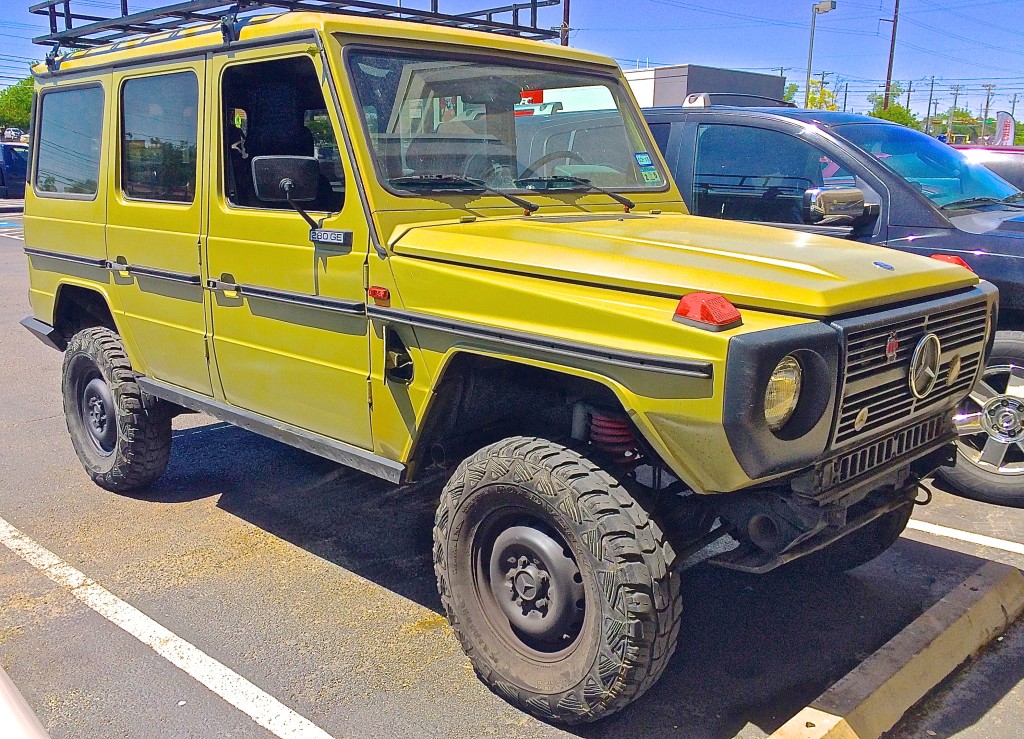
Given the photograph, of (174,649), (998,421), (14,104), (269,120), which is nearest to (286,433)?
(174,649)

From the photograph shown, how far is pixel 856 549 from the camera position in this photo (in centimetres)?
405

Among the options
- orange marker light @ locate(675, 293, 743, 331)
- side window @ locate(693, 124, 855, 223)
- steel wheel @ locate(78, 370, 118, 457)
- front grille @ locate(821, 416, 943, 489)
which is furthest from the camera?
side window @ locate(693, 124, 855, 223)

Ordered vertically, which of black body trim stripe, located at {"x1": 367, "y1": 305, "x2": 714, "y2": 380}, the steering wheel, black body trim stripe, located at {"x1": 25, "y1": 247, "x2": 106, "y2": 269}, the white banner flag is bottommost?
black body trim stripe, located at {"x1": 25, "y1": 247, "x2": 106, "y2": 269}

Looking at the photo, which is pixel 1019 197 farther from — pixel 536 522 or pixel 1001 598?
pixel 536 522

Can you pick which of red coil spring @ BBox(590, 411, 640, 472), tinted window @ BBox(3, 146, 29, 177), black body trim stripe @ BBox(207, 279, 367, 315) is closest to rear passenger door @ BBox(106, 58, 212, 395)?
black body trim stripe @ BBox(207, 279, 367, 315)

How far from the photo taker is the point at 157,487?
17.4 ft

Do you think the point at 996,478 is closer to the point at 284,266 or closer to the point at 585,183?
the point at 585,183

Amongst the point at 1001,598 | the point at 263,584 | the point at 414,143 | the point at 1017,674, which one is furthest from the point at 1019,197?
the point at 263,584

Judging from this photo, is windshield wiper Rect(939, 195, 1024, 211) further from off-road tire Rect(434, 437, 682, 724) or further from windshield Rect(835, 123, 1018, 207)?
off-road tire Rect(434, 437, 682, 724)

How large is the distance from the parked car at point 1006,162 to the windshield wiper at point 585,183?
6265 mm

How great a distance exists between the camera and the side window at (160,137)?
4250 millimetres

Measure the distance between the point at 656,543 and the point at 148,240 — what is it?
117 inches

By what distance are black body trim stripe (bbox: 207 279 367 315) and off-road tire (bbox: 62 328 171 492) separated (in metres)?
1.05

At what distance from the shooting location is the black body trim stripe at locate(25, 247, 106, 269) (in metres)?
4.91
